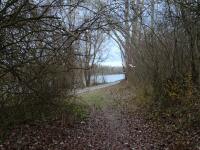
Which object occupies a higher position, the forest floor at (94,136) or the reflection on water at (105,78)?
the reflection on water at (105,78)

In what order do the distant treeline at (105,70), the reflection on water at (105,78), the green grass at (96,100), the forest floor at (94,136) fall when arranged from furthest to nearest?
the reflection on water at (105,78) < the distant treeline at (105,70) < the green grass at (96,100) < the forest floor at (94,136)

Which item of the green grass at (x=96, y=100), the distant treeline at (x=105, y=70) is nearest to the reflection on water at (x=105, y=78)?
the distant treeline at (x=105, y=70)

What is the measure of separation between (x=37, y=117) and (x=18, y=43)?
274cm

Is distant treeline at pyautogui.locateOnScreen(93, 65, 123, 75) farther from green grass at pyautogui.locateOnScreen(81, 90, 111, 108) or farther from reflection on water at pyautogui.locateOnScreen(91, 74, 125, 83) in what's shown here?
green grass at pyautogui.locateOnScreen(81, 90, 111, 108)

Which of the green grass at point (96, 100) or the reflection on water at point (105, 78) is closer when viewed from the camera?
the green grass at point (96, 100)

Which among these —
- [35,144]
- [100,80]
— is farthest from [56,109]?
[100,80]

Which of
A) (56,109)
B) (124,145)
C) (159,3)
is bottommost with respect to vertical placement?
(124,145)

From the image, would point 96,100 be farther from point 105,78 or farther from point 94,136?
point 105,78

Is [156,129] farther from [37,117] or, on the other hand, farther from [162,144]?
[37,117]

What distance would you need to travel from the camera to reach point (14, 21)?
767cm

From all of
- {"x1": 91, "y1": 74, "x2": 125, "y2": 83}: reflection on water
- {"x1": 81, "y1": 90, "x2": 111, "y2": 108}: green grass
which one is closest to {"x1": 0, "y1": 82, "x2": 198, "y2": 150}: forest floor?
{"x1": 81, "y1": 90, "x2": 111, "y2": 108}: green grass

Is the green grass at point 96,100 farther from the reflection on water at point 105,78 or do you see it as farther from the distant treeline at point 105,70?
the reflection on water at point 105,78

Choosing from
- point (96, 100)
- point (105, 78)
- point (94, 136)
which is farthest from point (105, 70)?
point (94, 136)

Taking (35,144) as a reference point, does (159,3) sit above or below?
above
